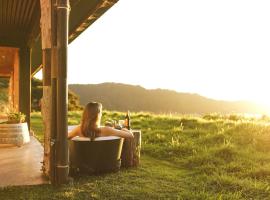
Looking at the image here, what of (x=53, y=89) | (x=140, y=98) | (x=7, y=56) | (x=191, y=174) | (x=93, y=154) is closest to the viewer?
(x=53, y=89)

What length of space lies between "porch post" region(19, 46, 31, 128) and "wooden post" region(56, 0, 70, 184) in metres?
6.64

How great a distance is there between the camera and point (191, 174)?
19.7ft

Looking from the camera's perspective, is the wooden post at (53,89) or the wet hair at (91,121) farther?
the wet hair at (91,121)

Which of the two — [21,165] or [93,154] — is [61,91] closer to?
[93,154]

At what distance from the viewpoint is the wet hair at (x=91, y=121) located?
18.1ft

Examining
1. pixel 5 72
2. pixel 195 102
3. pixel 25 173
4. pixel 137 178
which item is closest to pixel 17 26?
pixel 25 173

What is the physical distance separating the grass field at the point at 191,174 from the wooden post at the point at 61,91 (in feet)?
1.04

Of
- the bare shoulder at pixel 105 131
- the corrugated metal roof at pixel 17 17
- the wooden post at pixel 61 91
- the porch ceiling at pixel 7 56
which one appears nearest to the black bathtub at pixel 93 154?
the bare shoulder at pixel 105 131

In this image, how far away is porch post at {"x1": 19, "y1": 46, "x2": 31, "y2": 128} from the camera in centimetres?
1125

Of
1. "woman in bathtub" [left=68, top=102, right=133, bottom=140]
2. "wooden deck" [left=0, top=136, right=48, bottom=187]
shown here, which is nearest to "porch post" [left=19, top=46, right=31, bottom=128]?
"wooden deck" [left=0, top=136, right=48, bottom=187]

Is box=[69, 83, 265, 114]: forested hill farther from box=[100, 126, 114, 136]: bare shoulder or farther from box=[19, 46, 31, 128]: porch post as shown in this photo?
box=[100, 126, 114, 136]: bare shoulder

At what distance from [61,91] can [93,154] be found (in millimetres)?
1134

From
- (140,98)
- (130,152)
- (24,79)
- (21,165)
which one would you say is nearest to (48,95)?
(130,152)

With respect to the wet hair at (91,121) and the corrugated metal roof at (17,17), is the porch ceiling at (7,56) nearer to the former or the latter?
the corrugated metal roof at (17,17)
